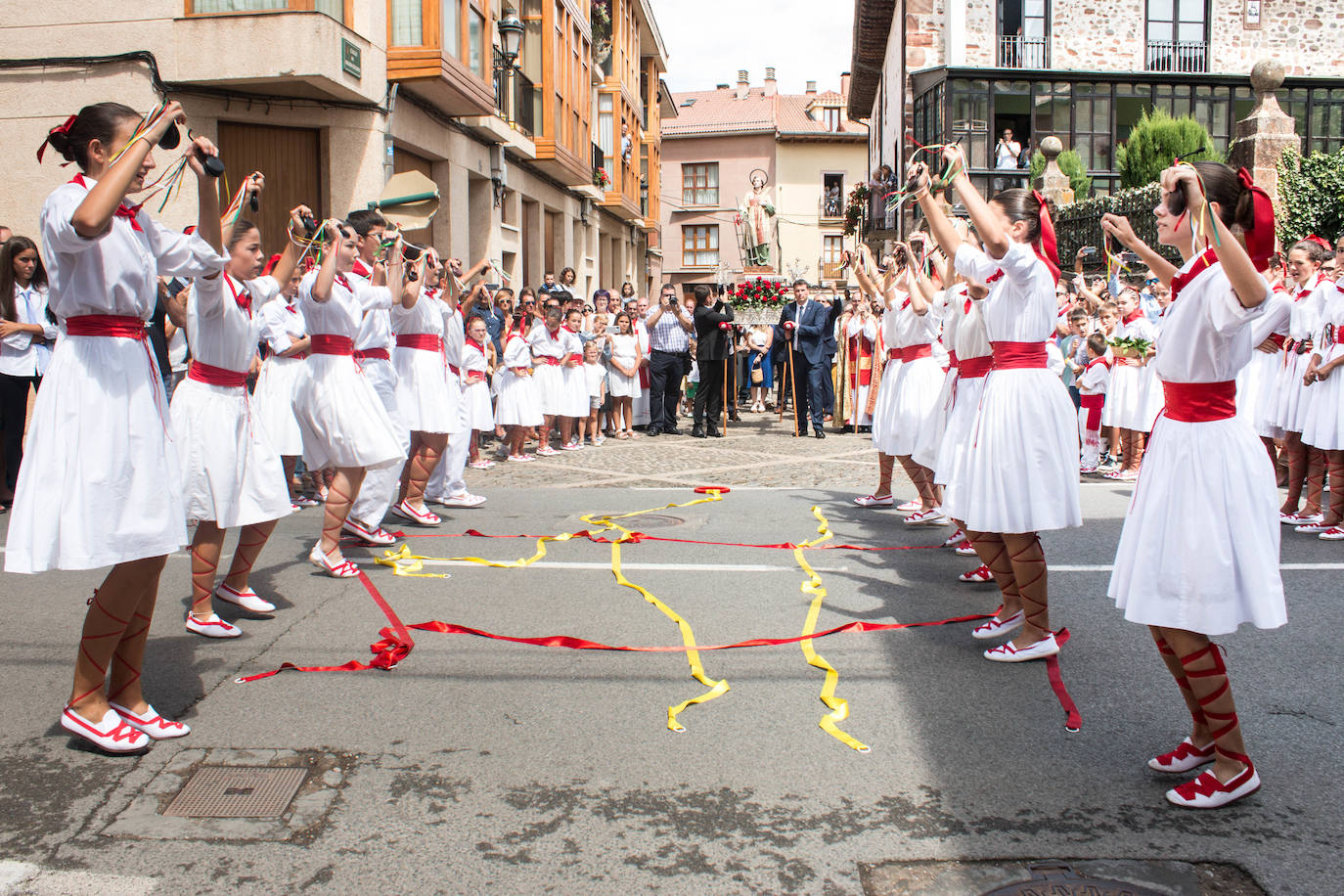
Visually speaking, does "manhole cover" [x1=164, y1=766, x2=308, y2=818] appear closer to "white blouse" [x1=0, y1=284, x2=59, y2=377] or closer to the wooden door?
"white blouse" [x1=0, y1=284, x2=59, y2=377]

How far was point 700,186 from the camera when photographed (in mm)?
61625

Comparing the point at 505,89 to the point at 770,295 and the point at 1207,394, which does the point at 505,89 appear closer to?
the point at 770,295

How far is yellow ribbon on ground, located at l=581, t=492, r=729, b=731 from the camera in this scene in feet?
13.9

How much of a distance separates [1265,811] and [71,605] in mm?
5577

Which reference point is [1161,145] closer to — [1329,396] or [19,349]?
[1329,396]

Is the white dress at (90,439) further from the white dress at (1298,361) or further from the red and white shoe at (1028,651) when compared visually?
the white dress at (1298,361)

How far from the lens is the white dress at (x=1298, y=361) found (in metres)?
8.23

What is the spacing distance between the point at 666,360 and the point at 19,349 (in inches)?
378

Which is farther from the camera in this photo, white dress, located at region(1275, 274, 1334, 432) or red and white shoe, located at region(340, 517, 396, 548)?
white dress, located at region(1275, 274, 1334, 432)

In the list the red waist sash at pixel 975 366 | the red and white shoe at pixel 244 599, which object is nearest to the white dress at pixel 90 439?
the red and white shoe at pixel 244 599

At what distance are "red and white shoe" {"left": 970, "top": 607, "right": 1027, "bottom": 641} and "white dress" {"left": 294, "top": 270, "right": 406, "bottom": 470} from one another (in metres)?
3.45

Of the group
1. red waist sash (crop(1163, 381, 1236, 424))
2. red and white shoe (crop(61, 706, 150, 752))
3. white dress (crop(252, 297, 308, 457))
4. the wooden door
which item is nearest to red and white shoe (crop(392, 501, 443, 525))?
white dress (crop(252, 297, 308, 457))

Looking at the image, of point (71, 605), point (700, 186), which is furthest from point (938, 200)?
point (700, 186)

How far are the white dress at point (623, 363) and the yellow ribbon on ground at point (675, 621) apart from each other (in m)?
7.25
